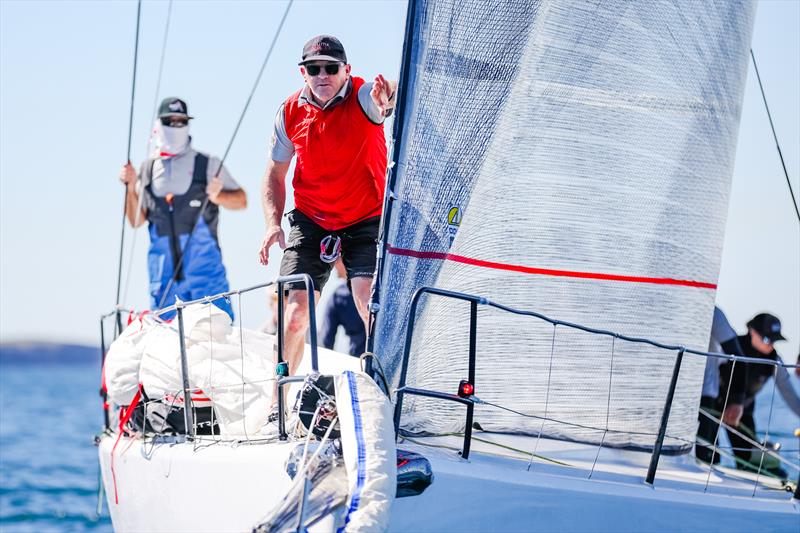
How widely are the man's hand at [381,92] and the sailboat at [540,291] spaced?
0.54 ft

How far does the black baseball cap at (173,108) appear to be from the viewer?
829cm

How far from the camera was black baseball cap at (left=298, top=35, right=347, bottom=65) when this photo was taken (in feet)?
17.0

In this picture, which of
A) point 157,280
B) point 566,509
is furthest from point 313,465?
point 157,280

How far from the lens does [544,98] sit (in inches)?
209

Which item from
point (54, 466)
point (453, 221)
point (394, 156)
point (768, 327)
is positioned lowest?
point (54, 466)

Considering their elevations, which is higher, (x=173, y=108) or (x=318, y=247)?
(x=173, y=108)

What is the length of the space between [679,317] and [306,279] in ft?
6.49

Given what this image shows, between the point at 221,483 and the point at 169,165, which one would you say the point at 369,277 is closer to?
the point at 221,483

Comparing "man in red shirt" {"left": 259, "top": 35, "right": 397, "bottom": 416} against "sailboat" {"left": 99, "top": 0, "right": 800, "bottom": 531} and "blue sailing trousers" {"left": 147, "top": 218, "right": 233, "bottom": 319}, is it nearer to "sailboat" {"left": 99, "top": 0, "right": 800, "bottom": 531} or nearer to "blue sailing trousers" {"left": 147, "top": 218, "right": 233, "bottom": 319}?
"sailboat" {"left": 99, "top": 0, "right": 800, "bottom": 531}

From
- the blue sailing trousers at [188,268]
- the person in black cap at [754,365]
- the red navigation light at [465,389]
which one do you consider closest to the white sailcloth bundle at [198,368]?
the red navigation light at [465,389]

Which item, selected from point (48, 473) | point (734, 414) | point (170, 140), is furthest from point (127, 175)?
point (48, 473)

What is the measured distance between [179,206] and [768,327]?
3.85 meters

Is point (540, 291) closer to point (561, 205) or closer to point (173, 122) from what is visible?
point (561, 205)

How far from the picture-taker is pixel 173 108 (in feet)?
27.4
